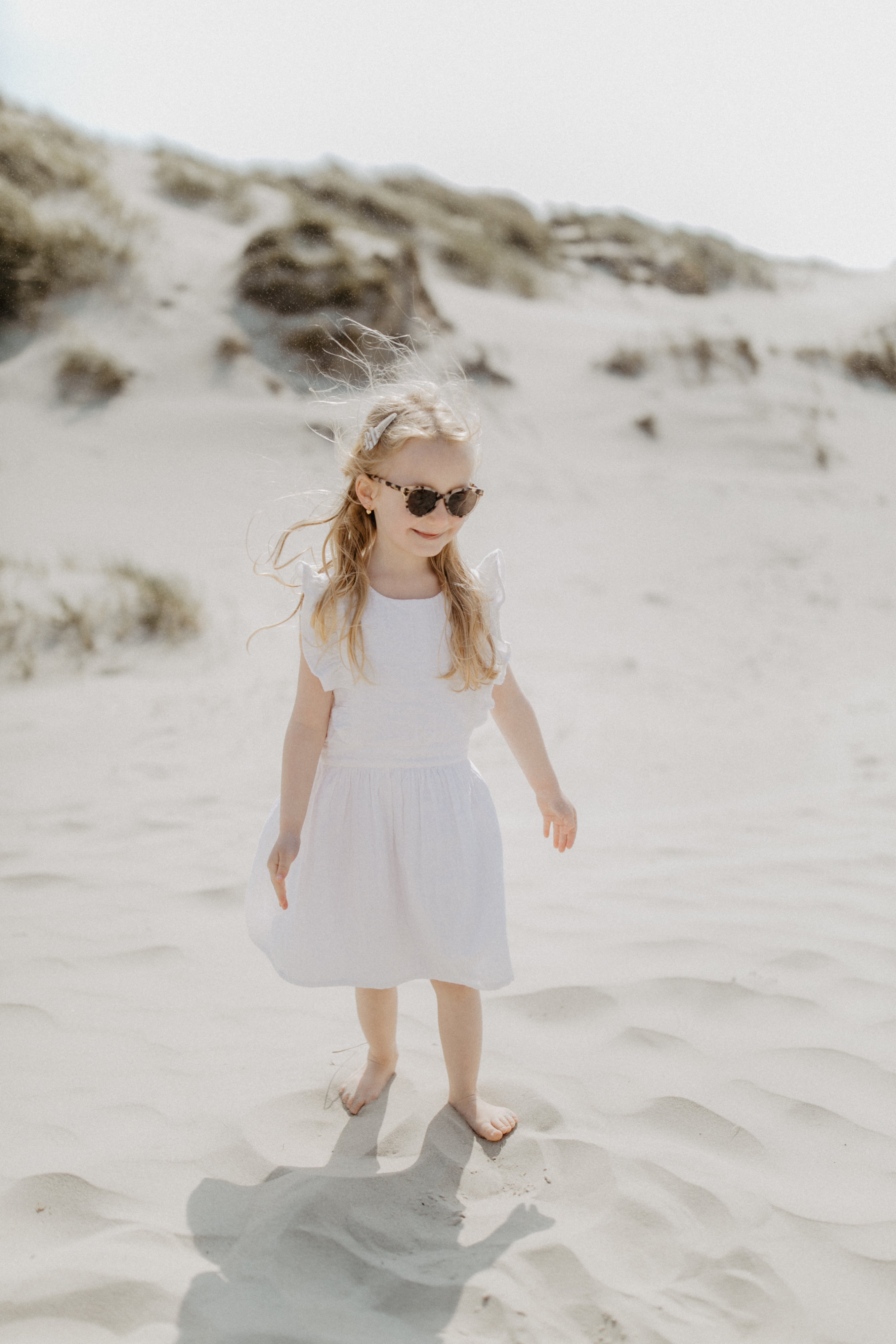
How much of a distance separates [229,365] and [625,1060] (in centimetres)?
741

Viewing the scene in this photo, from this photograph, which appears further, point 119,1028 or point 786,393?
point 786,393

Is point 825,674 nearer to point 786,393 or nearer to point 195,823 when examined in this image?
point 195,823

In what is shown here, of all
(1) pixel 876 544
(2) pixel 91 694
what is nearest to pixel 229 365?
(2) pixel 91 694

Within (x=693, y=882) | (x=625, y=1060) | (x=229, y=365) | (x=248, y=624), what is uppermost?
(x=229, y=365)

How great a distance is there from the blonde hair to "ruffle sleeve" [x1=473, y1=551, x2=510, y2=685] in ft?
0.06

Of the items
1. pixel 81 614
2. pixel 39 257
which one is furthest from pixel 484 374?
pixel 81 614

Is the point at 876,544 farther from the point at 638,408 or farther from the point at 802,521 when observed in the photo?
the point at 638,408

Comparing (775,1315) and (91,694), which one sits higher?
(91,694)

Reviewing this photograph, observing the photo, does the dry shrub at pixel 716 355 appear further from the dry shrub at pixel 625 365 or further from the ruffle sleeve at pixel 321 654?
the ruffle sleeve at pixel 321 654

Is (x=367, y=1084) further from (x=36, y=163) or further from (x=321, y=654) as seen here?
(x=36, y=163)

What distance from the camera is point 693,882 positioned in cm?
306

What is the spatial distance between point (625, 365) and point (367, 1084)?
9.43m

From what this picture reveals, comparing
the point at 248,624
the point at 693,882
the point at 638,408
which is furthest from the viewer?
the point at 638,408

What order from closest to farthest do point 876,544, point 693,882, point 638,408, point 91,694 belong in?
point 693,882, point 91,694, point 876,544, point 638,408
